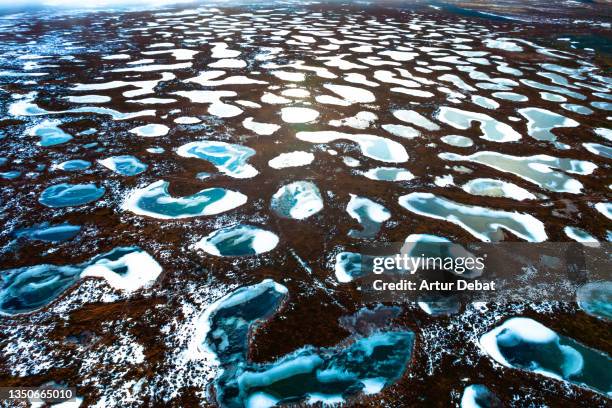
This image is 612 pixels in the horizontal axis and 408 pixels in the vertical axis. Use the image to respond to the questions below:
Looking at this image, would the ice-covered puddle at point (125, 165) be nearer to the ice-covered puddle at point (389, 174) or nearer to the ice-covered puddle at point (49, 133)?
the ice-covered puddle at point (49, 133)

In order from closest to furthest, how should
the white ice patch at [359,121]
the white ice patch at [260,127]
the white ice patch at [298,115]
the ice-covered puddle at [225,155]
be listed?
the ice-covered puddle at [225,155] → the white ice patch at [260,127] → the white ice patch at [359,121] → the white ice patch at [298,115]

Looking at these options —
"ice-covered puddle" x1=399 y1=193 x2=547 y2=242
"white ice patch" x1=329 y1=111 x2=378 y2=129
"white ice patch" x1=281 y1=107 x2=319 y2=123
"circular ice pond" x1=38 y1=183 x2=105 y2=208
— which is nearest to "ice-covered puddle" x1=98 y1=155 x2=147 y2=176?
"circular ice pond" x1=38 y1=183 x2=105 y2=208

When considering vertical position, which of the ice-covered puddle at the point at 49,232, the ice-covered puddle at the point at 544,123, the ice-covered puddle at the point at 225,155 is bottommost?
the ice-covered puddle at the point at 49,232

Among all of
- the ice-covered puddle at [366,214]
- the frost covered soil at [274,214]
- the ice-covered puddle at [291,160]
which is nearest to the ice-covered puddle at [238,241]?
the frost covered soil at [274,214]

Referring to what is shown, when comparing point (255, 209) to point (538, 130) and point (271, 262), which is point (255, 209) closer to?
point (271, 262)

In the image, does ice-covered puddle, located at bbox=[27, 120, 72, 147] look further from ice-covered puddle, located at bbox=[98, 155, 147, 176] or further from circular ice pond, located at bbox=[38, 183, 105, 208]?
circular ice pond, located at bbox=[38, 183, 105, 208]

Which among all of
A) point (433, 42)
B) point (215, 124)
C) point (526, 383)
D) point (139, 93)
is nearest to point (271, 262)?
point (526, 383)
